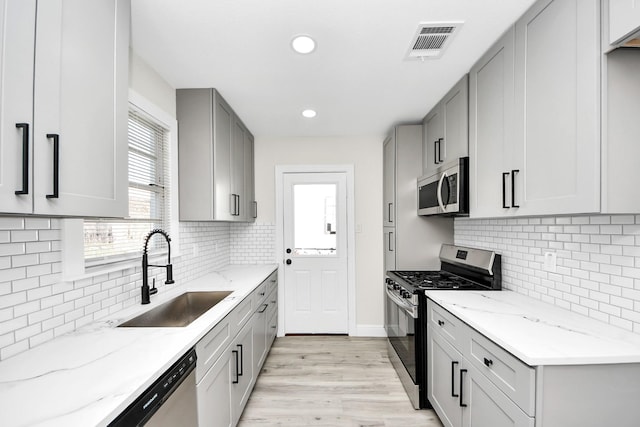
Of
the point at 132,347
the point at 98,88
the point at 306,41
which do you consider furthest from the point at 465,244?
the point at 98,88

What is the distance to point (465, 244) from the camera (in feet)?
9.55

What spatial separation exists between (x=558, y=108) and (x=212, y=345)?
1968mm

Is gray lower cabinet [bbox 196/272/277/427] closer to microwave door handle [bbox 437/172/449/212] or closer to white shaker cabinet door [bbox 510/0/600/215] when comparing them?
microwave door handle [bbox 437/172/449/212]

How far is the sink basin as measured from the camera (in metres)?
1.78

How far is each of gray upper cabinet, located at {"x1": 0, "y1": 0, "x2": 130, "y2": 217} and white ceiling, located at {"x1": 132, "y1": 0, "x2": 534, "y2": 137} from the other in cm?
40

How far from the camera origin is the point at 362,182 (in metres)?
3.79

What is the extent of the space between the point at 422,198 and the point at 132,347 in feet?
8.34

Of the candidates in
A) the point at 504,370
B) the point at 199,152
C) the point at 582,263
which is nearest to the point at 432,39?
the point at 582,263

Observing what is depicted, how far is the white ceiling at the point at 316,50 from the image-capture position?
150 centimetres

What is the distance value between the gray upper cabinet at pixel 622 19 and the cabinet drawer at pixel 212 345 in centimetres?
204

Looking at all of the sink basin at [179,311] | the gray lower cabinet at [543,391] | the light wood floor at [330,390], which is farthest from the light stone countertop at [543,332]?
the sink basin at [179,311]

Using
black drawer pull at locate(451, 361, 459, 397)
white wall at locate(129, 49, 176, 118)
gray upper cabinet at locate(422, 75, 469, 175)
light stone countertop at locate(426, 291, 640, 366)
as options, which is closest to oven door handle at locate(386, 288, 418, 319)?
light stone countertop at locate(426, 291, 640, 366)

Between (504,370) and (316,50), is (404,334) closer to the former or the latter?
(504,370)

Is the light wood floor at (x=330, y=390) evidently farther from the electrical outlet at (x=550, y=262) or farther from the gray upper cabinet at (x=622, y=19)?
the gray upper cabinet at (x=622, y=19)
